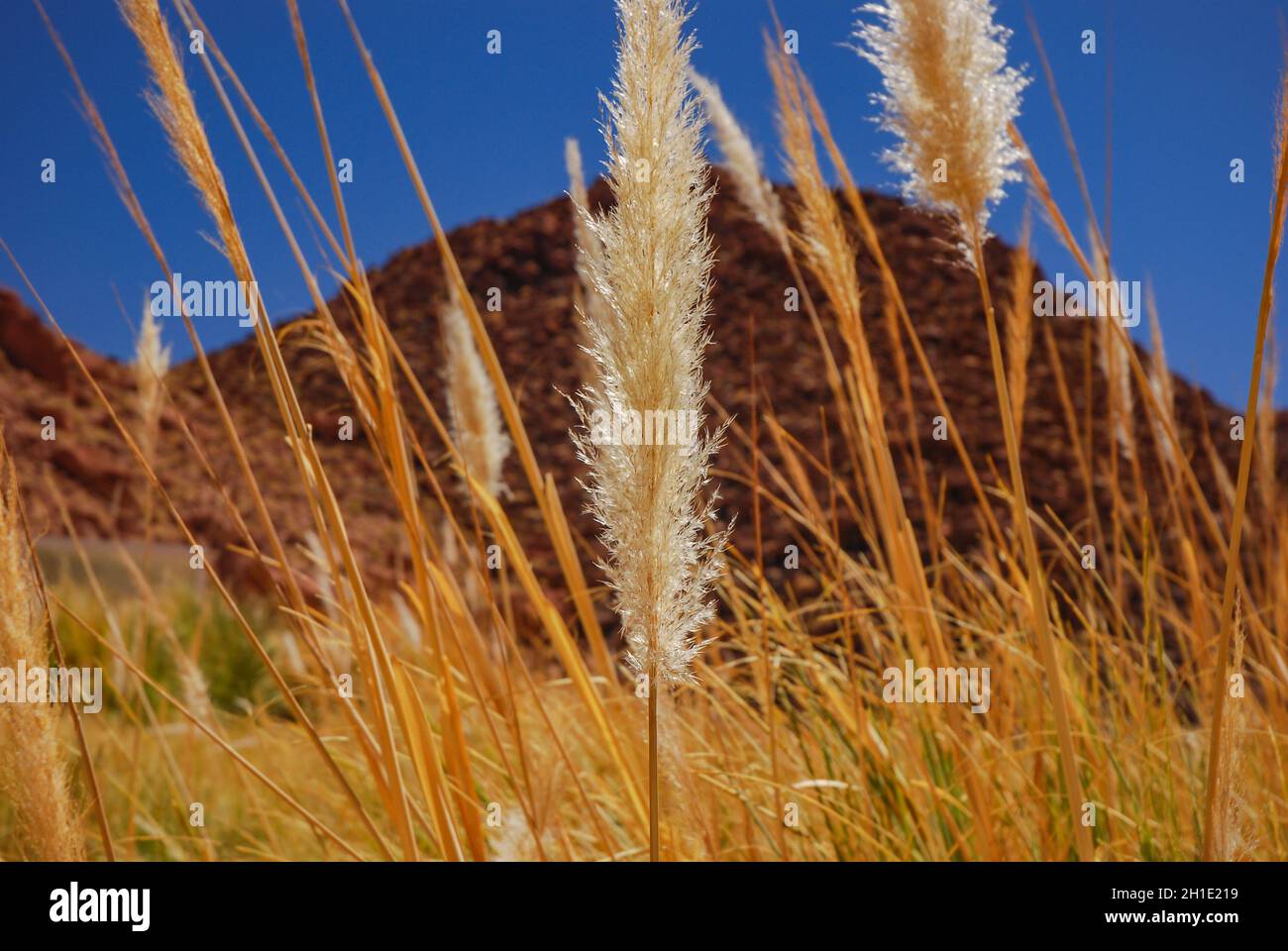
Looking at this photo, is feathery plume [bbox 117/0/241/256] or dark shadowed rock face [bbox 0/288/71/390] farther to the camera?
dark shadowed rock face [bbox 0/288/71/390]

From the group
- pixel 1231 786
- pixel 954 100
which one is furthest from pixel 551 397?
pixel 1231 786

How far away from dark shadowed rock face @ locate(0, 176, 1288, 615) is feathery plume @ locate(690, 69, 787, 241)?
15.1ft

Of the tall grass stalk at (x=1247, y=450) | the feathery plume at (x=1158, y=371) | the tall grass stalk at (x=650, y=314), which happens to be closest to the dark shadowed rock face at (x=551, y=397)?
the feathery plume at (x=1158, y=371)

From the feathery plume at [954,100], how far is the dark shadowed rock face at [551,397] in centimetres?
557

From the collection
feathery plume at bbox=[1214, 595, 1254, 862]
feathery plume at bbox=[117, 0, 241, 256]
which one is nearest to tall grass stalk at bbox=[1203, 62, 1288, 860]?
feathery plume at bbox=[1214, 595, 1254, 862]

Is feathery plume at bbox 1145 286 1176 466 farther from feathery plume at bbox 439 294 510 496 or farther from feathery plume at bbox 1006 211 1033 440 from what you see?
feathery plume at bbox 439 294 510 496

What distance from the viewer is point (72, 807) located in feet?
3.50

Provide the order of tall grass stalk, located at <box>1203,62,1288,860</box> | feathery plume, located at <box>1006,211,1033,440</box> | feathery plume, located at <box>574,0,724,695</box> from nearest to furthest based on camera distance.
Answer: feathery plume, located at <box>574,0,724,695</box> < tall grass stalk, located at <box>1203,62,1288,860</box> < feathery plume, located at <box>1006,211,1033,440</box>

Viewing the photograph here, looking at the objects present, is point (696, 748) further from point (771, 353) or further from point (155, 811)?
point (771, 353)

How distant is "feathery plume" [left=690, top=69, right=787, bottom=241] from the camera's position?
195cm

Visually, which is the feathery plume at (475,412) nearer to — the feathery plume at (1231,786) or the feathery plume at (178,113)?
the feathery plume at (178,113)

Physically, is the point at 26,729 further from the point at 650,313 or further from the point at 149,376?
the point at 149,376

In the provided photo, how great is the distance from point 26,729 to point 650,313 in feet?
2.36
